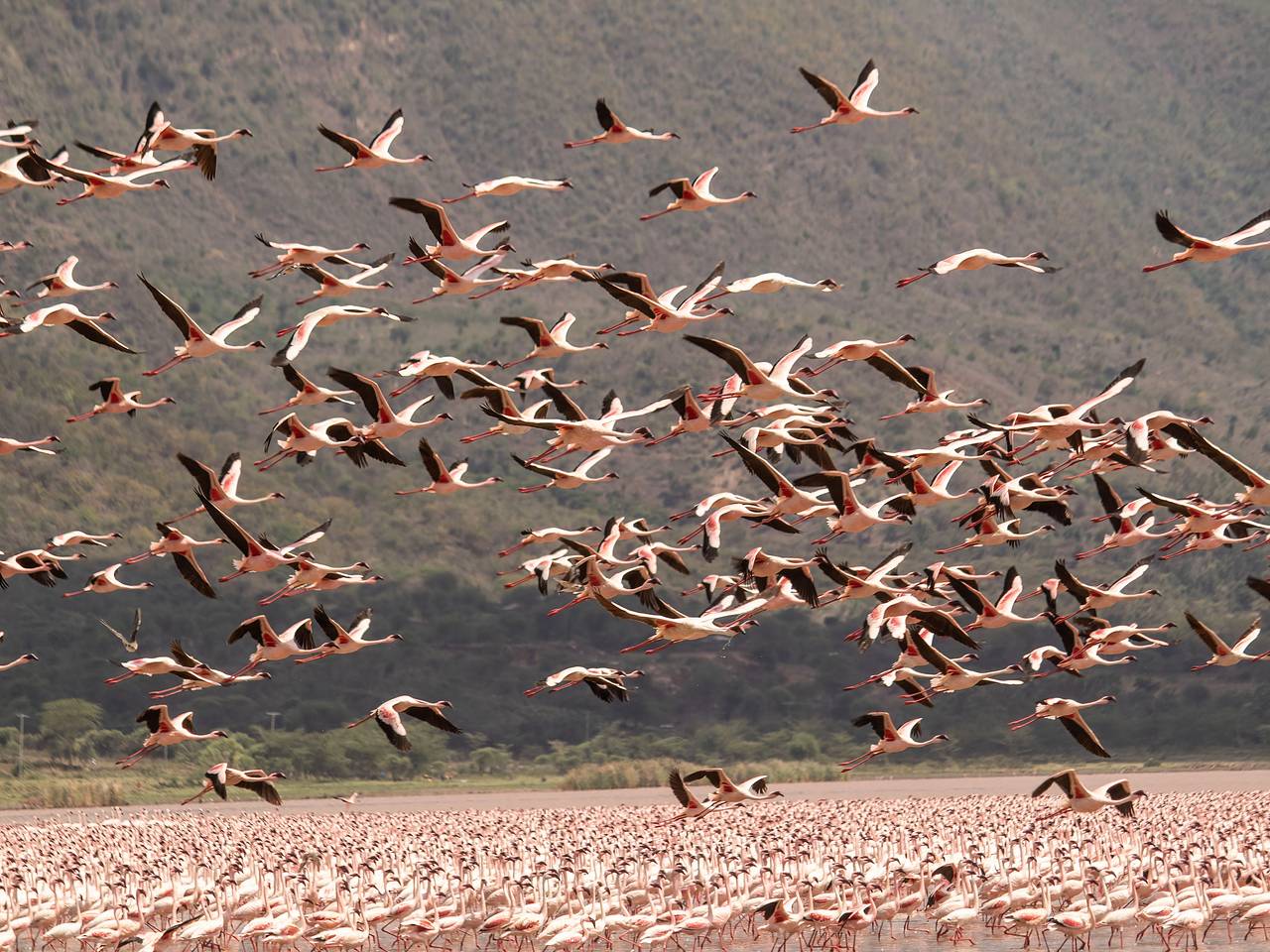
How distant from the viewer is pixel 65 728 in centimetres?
8281

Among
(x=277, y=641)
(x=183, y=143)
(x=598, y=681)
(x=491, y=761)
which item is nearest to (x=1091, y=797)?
(x=598, y=681)

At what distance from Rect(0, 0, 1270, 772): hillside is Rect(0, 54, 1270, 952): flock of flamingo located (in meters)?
48.5

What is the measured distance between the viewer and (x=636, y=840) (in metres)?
41.3

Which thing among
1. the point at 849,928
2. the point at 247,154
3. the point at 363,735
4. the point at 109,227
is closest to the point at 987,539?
the point at 849,928

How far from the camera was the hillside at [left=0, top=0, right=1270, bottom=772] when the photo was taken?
9606cm

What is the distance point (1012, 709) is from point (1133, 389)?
49531mm

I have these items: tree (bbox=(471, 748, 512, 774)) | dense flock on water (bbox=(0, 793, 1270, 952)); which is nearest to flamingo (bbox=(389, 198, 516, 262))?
dense flock on water (bbox=(0, 793, 1270, 952))

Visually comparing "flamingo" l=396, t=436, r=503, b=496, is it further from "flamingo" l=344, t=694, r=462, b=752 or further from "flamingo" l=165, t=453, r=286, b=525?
"flamingo" l=344, t=694, r=462, b=752

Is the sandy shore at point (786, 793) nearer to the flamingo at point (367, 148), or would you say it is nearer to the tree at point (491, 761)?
the tree at point (491, 761)

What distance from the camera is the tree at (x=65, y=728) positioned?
8231 centimetres

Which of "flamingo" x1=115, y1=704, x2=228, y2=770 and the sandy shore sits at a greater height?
the sandy shore

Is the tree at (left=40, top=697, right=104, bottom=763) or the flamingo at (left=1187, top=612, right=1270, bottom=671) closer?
the flamingo at (left=1187, top=612, right=1270, bottom=671)

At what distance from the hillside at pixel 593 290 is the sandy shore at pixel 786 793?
33.2 ft

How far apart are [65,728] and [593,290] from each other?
257ft
